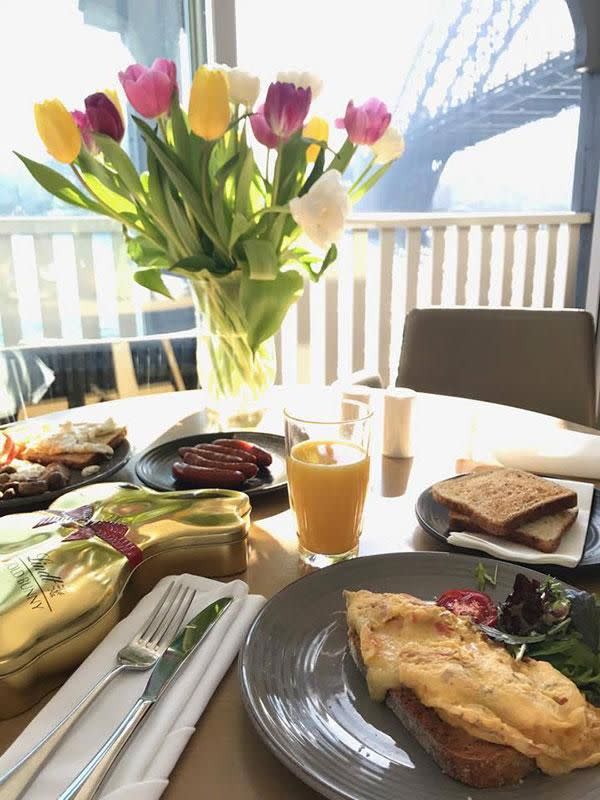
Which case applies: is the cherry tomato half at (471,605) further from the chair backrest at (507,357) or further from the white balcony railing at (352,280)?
the white balcony railing at (352,280)

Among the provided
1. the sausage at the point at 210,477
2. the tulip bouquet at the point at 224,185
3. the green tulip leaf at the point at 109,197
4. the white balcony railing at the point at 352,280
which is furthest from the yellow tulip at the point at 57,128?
the white balcony railing at the point at 352,280

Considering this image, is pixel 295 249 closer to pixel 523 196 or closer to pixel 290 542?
pixel 290 542

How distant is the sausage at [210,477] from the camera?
3.18 feet

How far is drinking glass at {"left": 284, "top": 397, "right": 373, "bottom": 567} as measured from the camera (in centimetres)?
81

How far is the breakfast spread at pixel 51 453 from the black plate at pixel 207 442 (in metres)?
0.08

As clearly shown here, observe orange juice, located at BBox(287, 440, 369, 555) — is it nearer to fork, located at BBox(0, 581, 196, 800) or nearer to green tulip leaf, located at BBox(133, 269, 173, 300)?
fork, located at BBox(0, 581, 196, 800)

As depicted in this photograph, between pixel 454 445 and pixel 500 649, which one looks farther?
pixel 454 445

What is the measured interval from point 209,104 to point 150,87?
0.10 m

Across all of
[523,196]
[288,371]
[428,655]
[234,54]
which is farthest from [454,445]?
[523,196]

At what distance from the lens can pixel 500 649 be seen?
57cm

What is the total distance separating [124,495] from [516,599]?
457 millimetres

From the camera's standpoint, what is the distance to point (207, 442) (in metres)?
1.14

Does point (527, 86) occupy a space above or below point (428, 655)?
above

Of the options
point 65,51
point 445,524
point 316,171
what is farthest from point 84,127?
point 65,51
